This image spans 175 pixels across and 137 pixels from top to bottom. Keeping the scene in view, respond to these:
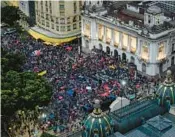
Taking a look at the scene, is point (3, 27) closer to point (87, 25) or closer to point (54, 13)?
point (54, 13)

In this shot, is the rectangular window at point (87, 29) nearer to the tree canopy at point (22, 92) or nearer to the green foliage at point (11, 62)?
the green foliage at point (11, 62)

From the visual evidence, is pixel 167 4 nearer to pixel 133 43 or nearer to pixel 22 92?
pixel 133 43

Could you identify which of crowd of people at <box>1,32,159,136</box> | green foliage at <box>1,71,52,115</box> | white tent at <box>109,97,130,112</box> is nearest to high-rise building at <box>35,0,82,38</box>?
crowd of people at <box>1,32,159,136</box>

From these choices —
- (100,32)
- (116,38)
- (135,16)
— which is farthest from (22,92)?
(135,16)

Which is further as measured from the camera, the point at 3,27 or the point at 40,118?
the point at 3,27

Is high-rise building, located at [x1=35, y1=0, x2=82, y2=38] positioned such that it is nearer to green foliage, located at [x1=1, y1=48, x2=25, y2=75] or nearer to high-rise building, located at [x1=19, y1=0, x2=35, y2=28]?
high-rise building, located at [x1=19, y1=0, x2=35, y2=28]

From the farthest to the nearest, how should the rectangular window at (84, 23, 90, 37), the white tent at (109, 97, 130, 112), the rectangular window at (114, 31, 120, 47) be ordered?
the rectangular window at (84, 23, 90, 37)
the rectangular window at (114, 31, 120, 47)
the white tent at (109, 97, 130, 112)

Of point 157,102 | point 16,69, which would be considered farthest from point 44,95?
point 157,102
